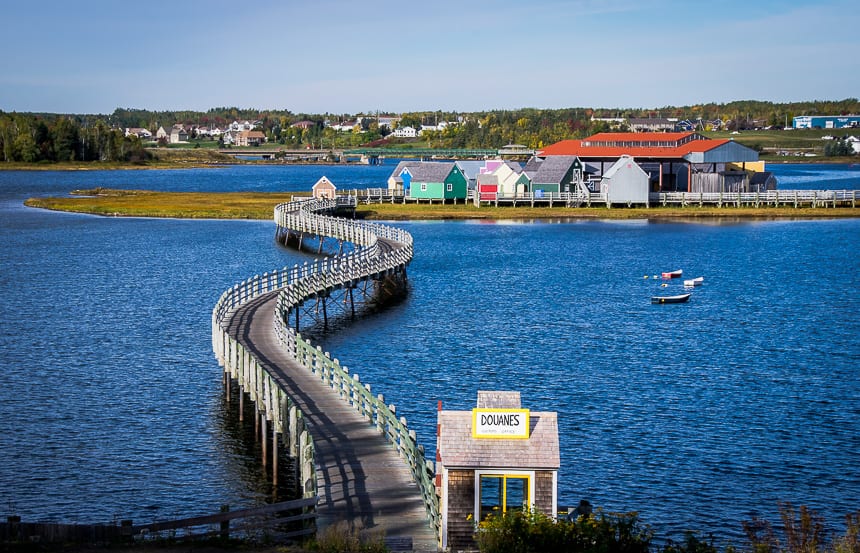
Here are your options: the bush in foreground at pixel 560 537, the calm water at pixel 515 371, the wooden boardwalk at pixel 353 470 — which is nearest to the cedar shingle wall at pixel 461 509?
the bush in foreground at pixel 560 537

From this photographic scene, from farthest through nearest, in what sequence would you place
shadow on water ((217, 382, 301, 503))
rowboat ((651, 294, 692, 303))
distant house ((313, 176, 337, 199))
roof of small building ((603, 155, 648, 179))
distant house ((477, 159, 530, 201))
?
distant house ((477, 159, 530, 201)), roof of small building ((603, 155, 648, 179)), distant house ((313, 176, 337, 199)), rowboat ((651, 294, 692, 303)), shadow on water ((217, 382, 301, 503))

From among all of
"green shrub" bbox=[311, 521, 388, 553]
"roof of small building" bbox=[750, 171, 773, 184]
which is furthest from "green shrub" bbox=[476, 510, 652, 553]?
"roof of small building" bbox=[750, 171, 773, 184]

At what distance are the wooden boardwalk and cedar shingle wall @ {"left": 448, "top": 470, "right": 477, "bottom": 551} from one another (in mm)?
685

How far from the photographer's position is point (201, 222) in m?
114

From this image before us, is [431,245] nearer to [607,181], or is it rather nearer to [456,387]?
[607,181]

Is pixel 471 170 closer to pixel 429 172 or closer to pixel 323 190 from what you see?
pixel 429 172

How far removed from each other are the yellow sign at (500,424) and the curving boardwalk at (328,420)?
2554 millimetres

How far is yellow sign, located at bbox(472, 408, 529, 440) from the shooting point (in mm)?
22031

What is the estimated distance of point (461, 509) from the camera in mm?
22438

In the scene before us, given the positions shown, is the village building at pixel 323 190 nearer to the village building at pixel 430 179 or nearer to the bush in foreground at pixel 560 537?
the village building at pixel 430 179

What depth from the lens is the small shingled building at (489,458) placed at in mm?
22016

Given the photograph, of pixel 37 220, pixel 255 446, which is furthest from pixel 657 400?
pixel 37 220

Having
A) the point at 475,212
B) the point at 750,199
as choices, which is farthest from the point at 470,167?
the point at 750,199

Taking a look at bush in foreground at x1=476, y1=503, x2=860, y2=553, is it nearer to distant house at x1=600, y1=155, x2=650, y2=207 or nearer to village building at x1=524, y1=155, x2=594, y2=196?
distant house at x1=600, y1=155, x2=650, y2=207
